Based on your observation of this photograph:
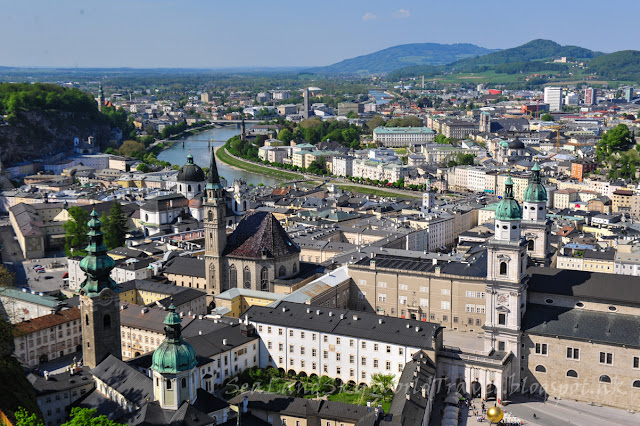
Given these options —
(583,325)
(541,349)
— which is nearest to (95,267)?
(541,349)

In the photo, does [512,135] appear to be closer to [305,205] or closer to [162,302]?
[305,205]

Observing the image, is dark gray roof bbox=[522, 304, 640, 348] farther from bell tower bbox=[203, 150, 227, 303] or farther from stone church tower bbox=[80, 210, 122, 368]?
bell tower bbox=[203, 150, 227, 303]

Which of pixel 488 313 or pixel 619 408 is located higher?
pixel 488 313

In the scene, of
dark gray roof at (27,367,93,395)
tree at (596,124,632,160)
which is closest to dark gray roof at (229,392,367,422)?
dark gray roof at (27,367,93,395)

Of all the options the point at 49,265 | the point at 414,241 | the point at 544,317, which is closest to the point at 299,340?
the point at 544,317

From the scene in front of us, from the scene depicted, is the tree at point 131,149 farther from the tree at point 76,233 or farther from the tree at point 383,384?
the tree at point 383,384

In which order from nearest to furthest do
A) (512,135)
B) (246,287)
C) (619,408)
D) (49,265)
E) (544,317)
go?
(619,408) < (544,317) < (246,287) < (49,265) < (512,135)
